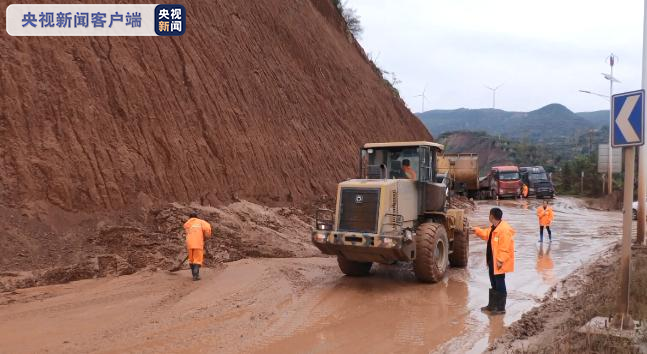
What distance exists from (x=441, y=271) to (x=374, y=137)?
15633mm

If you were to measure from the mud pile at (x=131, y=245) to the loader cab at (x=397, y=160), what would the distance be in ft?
9.99

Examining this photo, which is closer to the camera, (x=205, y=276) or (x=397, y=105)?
(x=205, y=276)

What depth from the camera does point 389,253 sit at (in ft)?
28.5

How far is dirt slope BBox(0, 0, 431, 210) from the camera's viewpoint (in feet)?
36.3

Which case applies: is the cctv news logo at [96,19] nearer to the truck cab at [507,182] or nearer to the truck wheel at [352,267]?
the truck wheel at [352,267]

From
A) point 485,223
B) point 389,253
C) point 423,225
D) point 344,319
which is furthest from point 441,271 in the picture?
point 485,223

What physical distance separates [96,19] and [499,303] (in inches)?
481

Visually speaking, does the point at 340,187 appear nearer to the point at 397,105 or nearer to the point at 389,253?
the point at 389,253

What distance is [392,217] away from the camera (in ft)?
29.6

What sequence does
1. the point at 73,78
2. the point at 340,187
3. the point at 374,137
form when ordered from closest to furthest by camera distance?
1. the point at 340,187
2. the point at 73,78
3. the point at 374,137

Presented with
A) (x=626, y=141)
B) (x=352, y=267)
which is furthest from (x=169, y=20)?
(x=626, y=141)

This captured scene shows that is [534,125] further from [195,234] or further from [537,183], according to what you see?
[195,234]

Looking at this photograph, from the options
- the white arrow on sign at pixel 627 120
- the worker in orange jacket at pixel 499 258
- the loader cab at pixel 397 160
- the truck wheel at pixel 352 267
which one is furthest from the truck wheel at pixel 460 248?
the white arrow on sign at pixel 627 120

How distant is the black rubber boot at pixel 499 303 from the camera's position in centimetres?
772
